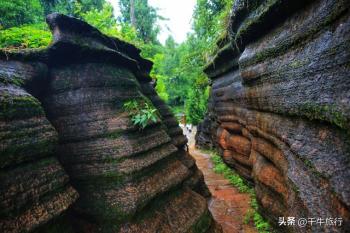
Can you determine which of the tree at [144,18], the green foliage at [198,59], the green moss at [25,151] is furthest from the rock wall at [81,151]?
the tree at [144,18]

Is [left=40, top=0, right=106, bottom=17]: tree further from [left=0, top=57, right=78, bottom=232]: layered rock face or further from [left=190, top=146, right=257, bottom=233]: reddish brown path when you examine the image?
[left=190, top=146, right=257, bottom=233]: reddish brown path

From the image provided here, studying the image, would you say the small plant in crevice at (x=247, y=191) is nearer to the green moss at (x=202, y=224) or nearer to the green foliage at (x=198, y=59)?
the green moss at (x=202, y=224)

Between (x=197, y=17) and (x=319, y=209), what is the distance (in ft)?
34.9

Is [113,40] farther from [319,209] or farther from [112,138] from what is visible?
[319,209]

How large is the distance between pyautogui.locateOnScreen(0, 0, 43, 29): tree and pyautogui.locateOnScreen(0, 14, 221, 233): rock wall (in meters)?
3.90

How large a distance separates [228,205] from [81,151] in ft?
11.0

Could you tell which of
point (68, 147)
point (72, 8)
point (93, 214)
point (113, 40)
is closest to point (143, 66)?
point (113, 40)

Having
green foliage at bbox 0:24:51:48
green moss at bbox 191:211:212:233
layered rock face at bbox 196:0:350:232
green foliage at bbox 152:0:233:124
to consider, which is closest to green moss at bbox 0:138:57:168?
green foliage at bbox 0:24:51:48

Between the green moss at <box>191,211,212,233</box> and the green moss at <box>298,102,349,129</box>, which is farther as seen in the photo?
the green moss at <box>191,211,212,233</box>

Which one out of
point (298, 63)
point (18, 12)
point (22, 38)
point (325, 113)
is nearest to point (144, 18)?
point (18, 12)

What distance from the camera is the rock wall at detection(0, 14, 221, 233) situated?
2121mm

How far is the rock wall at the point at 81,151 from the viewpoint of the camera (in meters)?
2.12

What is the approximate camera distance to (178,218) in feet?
9.82

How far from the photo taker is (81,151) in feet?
9.81
